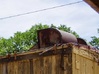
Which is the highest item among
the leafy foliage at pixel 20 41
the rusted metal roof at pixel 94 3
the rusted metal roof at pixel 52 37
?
the rusted metal roof at pixel 94 3

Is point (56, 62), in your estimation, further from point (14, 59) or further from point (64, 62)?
point (14, 59)

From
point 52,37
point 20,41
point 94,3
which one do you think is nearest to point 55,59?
point 52,37

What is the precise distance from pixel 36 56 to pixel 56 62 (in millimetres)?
741

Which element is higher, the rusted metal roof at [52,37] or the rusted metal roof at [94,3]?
the rusted metal roof at [94,3]

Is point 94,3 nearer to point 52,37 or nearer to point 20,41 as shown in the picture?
point 52,37

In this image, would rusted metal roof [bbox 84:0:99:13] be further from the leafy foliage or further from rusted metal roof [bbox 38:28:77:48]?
the leafy foliage

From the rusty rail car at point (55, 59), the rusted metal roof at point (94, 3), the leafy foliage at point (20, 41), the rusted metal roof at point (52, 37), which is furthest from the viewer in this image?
the leafy foliage at point (20, 41)

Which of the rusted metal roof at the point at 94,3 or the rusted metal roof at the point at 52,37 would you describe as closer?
the rusted metal roof at the point at 94,3

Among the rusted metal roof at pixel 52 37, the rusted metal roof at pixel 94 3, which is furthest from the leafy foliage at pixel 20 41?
the rusted metal roof at pixel 94 3

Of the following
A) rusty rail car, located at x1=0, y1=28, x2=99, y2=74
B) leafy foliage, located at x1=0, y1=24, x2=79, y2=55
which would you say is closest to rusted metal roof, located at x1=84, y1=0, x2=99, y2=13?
rusty rail car, located at x1=0, y1=28, x2=99, y2=74

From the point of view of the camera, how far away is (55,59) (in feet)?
28.1

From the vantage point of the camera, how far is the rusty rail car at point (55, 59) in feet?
27.3

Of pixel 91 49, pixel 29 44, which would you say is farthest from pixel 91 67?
pixel 29 44

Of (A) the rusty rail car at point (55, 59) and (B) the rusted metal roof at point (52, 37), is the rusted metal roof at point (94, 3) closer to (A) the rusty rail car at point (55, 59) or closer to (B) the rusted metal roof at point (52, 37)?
(A) the rusty rail car at point (55, 59)
